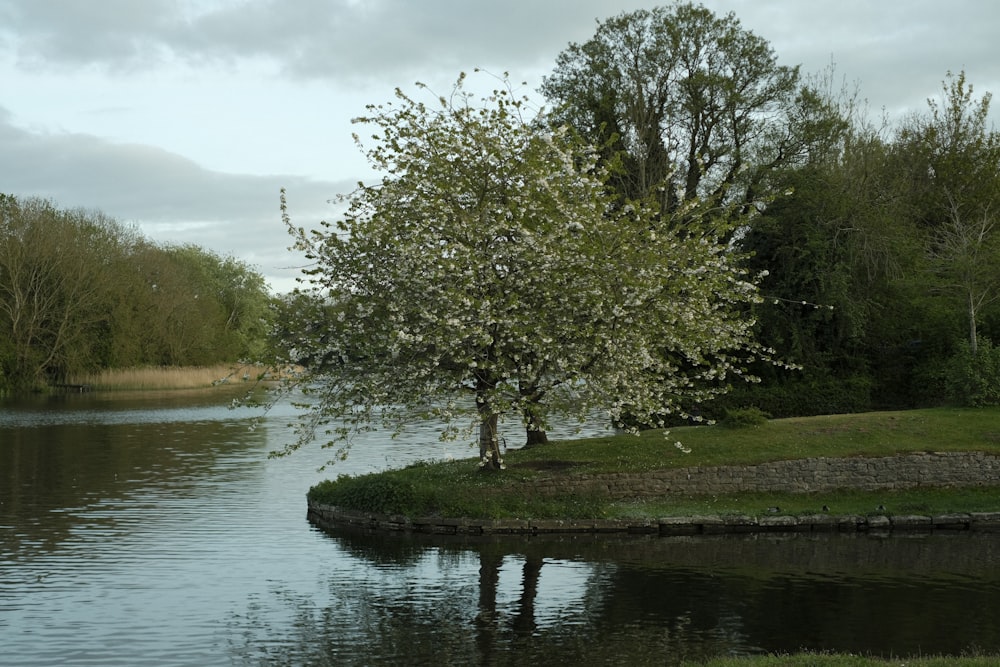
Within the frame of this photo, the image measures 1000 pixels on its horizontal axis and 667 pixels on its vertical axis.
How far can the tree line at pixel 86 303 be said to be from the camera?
241 ft

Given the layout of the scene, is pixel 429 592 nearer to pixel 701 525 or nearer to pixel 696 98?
pixel 701 525

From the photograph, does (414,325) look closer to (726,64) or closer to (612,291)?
(612,291)

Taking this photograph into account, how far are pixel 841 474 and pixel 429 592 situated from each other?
13.5m

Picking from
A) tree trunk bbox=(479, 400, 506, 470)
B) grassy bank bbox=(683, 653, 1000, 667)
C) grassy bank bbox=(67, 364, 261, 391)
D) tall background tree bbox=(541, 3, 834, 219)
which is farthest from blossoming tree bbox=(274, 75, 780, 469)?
grassy bank bbox=(67, 364, 261, 391)

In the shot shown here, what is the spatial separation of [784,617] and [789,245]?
28341 millimetres

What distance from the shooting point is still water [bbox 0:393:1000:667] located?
49.8 ft

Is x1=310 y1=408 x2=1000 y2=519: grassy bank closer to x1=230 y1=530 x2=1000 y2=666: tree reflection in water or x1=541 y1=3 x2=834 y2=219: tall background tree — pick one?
x1=230 y1=530 x2=1000 y2=666: tree reflection in water

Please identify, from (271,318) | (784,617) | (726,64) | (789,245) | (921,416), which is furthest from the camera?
(726,64)

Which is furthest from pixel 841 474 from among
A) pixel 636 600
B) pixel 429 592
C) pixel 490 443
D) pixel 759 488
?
pixel 429 592

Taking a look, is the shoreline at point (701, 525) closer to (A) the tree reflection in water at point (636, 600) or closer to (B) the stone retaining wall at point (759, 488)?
(B) the stone retaining wall at point (759, 488)

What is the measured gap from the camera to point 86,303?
2992 inches

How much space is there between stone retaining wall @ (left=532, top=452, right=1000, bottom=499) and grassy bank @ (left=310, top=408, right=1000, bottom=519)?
24 centimetres

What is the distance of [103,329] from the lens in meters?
79.5

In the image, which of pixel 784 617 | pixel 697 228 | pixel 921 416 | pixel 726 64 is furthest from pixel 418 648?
pixel 726 64
